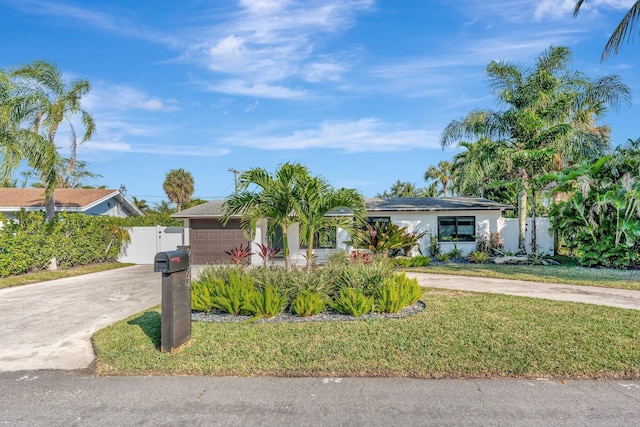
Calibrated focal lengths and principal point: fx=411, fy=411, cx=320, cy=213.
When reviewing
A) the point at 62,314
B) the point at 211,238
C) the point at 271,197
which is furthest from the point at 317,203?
the point at 211,238

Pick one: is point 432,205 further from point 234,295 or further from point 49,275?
point 49,275

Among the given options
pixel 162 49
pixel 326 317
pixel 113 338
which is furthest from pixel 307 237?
pixel 162 49

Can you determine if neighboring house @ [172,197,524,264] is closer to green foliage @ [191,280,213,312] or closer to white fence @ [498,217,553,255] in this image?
white fence @ [498,217,553,255]

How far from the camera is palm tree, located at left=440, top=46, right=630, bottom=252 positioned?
49.0 feet

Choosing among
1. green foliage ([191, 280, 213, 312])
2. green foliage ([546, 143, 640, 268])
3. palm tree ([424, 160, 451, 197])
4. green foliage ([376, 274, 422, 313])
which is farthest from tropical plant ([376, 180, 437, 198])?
green foliage ([191, 280, 213, 312])

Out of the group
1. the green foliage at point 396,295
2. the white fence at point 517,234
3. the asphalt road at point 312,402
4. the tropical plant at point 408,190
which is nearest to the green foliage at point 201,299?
the asphalt road at point 312,402

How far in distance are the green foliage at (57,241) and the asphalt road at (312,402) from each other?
1028 cm

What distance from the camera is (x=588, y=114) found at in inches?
631

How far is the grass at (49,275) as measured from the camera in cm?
1170

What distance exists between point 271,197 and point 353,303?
2.74 meters

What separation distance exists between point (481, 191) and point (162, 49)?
19.1m

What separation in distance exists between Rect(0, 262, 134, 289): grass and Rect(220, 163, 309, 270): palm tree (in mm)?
7832

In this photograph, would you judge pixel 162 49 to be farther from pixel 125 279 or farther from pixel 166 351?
pixel 166 351

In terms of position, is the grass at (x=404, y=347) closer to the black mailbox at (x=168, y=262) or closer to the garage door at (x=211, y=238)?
the black mailbox at (x=168, y=262)
